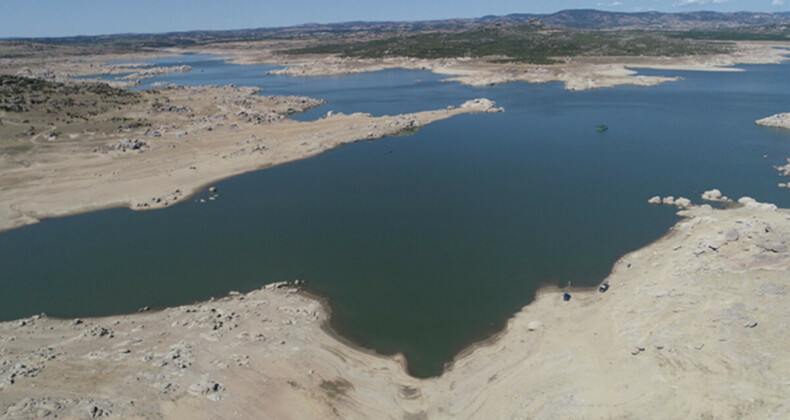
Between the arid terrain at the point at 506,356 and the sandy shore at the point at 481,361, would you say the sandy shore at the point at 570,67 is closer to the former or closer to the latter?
the arid terrain at the point at 506,356

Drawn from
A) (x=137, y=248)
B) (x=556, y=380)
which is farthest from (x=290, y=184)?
(x=556, y=380)

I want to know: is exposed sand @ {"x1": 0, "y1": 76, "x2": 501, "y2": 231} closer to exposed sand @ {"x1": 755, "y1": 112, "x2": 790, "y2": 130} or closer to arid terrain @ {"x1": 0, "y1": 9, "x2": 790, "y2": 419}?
arid terrain @ {"x1": 0, "y1": 9, "x2": 790, "y2": 419}

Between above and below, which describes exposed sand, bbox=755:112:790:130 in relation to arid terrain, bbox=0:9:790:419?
above

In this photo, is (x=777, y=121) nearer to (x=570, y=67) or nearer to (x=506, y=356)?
(x=506, y=356)

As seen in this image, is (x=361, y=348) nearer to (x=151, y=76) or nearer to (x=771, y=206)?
(x=771, y=206)

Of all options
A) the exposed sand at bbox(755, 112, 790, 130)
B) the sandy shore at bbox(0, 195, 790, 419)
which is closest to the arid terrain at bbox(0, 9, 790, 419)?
the sandy shore at bbox(0, 195, 790, 419)

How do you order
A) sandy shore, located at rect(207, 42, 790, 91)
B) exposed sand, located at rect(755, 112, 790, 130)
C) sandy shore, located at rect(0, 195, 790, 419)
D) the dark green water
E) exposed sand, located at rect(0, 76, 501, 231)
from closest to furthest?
sandy shore, located at rect(0, 195, 790, 419) → the dark green water → exposed sand, located at rect(0, 76, 501, 231) → exposed sand, located at rect(755, 112, 790, 130) → sandy shore, located at rect(207, 42, 790, 91)
